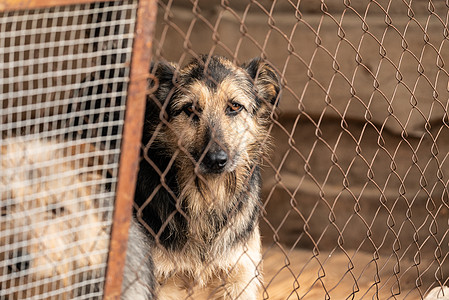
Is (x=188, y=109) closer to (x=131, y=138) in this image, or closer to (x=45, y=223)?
(x=131, y=138)

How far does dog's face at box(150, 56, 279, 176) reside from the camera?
351 centimetres

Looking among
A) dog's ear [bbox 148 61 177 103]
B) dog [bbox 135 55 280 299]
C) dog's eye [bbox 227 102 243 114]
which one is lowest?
dog [bbox 135 55 280 299]

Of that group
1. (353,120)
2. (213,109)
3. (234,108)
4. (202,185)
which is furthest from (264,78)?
(353,120)

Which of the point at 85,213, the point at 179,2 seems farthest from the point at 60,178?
the point at 179,2

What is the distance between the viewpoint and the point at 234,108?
3.68m

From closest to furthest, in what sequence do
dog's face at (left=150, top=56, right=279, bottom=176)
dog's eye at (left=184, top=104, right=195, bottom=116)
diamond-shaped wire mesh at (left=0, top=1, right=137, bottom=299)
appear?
diamond-shaped wire mesh at (left=0, top=1, right=137, bottom=299)
dog's face at (left=150, top=56, right=279, bottom=176)
dog's eye at (left=184, top=104, right=195, bottom=116)

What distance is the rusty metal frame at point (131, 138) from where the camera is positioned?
7.11ft

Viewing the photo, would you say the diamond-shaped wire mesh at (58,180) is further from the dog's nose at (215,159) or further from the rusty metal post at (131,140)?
the dog's nose at (215,159)

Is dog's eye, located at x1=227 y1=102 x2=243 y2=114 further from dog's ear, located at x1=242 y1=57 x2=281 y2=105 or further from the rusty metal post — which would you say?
the rusty metal post

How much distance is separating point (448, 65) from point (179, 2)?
2.45 m

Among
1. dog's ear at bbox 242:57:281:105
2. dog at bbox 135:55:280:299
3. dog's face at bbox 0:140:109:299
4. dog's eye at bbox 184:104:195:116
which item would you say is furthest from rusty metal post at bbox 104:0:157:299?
dog's ear at bbox 242:57:281:105

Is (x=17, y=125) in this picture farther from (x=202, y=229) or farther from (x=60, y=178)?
(x=202, y=229)

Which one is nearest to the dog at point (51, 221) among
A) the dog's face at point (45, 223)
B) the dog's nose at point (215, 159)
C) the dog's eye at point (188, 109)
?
the dog's face at point (45, 223)

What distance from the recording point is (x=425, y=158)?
5.12 metres
